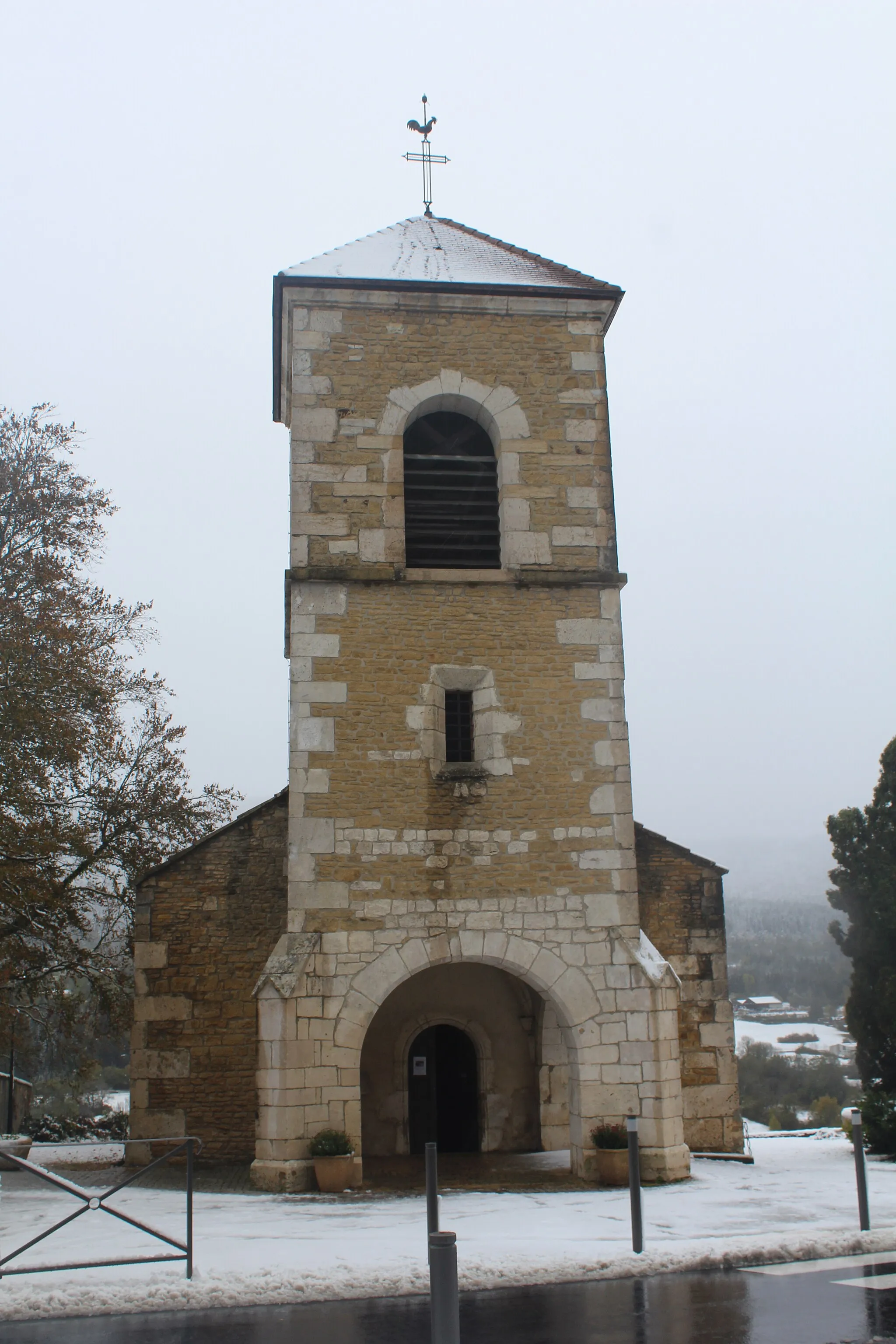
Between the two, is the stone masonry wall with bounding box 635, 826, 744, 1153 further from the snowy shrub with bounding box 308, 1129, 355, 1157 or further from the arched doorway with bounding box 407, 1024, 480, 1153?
the snowy shrub with bounding box 308, 1129, 355, 1157

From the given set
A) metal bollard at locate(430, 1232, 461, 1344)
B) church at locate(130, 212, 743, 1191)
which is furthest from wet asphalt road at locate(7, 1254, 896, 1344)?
church at locate(130, 212, 743, 1191)

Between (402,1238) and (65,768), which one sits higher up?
(65,768)

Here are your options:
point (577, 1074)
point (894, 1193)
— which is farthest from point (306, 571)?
point (894, 1193)

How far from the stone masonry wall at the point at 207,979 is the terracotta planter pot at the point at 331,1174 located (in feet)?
7.94

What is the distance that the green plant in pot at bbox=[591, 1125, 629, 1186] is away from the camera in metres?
9.92

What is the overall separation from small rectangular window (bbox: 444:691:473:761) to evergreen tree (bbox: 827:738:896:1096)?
568 cm

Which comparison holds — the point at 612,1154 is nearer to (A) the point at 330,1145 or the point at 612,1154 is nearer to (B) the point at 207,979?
(A) the point at 330,1145

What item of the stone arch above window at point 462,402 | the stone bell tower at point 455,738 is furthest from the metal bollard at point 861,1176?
the stone arch above window at point 462,402

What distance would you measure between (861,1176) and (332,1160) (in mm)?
4339

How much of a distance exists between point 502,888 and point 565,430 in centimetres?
483

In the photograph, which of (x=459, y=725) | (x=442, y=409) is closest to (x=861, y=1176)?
(x=459, y=725)

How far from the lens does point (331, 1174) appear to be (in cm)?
977

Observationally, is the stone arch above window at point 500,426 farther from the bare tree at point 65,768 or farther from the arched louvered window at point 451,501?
the bare tree at point 65,768

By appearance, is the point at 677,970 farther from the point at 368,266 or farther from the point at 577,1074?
the point at 368,266
